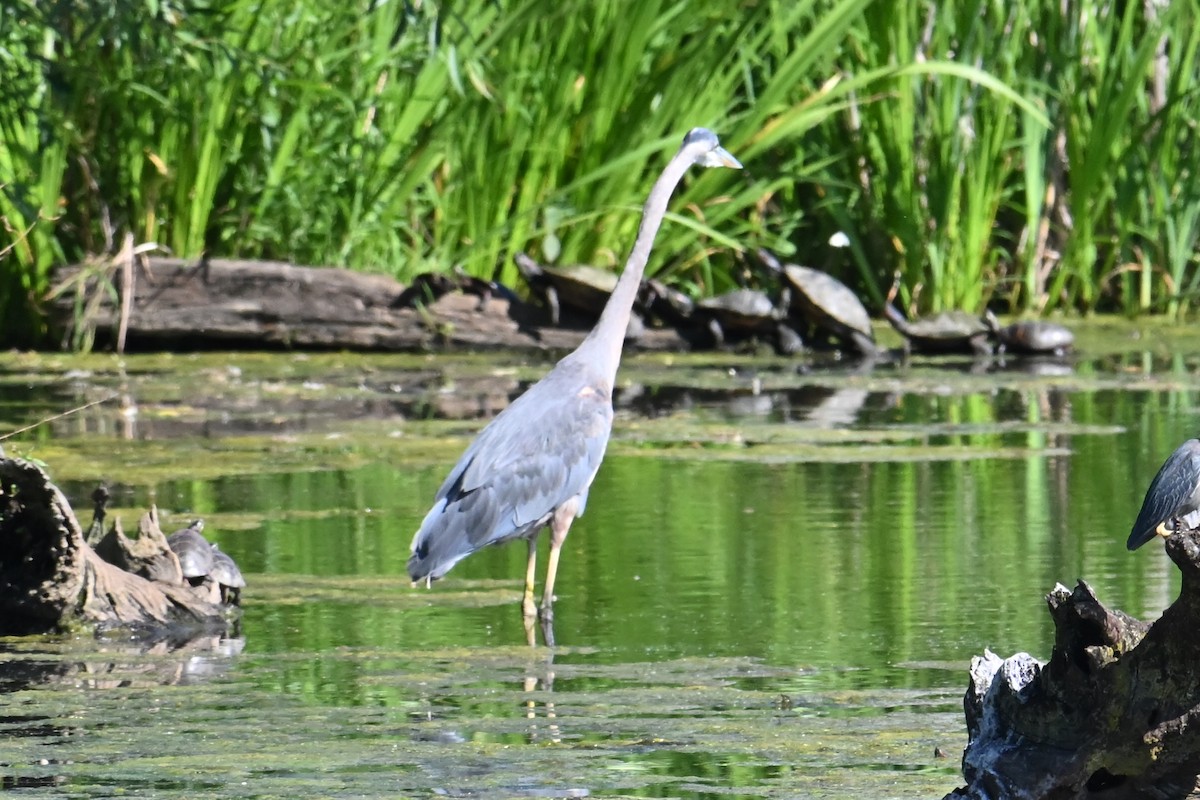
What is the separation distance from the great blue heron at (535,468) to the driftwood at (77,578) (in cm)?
68

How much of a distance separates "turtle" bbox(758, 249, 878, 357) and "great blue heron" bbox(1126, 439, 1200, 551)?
7626 millimetres

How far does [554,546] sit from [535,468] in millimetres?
239

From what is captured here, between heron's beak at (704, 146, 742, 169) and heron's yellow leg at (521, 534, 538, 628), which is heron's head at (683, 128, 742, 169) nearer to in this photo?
heron's beak at (704, 146, 742, 169)

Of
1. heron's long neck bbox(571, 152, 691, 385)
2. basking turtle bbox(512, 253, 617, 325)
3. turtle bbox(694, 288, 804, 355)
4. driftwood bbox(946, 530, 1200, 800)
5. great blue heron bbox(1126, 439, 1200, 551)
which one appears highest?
basking turtle bbox(512, 253, 617, 325)

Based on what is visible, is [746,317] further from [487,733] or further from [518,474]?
[487,733]

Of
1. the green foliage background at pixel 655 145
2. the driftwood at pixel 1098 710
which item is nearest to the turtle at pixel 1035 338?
the green foliage background at pixel 655 145

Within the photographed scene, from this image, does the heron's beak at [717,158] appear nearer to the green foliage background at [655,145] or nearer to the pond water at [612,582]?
the pond water at [612,582]

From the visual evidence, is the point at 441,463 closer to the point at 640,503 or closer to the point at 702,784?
the point at 640,503

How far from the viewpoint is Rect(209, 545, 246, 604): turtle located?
5.88m

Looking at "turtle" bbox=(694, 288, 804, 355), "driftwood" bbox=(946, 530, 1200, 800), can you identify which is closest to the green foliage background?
"turtle" bbox=(694, 288, 804, 355)

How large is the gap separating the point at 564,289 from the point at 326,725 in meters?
8.90

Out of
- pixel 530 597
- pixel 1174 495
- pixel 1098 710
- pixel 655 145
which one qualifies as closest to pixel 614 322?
pixel 530 597

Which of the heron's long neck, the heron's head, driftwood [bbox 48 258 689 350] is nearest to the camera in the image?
the heron's long neck

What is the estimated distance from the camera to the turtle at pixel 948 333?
13484 mm
